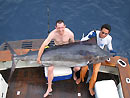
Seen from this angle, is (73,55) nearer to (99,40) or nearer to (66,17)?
(99,40)

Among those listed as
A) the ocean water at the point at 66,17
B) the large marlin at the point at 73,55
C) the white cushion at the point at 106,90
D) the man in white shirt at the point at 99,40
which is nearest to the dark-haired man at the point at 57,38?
the large marlin at the point at 73,55

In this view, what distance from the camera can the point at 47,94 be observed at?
9.76 ft

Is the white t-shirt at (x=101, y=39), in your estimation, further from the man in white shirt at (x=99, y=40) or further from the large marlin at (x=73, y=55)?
the large marlin at (x=73, y=55)

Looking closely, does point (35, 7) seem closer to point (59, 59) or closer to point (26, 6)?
point (26, 6)

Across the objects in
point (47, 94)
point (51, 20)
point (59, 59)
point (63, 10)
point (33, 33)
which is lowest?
point (47, 94)

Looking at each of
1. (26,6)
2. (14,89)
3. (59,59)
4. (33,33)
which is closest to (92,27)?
(33,33)

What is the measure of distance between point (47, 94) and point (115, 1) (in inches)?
188

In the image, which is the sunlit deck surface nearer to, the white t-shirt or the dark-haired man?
the dark-haired man

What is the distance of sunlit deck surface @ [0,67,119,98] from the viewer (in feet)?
9.96

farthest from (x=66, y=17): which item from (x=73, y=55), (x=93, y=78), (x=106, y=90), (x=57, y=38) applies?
(x=106, y=90)

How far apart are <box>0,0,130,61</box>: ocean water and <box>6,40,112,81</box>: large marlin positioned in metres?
2.39

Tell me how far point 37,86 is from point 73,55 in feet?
3.27

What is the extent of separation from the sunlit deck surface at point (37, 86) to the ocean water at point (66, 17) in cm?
198

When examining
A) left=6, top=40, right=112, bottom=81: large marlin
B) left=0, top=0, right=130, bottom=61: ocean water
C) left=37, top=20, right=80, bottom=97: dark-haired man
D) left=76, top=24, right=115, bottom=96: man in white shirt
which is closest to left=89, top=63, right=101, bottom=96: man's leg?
left=76, top=24, right=115, bottom=96: man in white shirt
